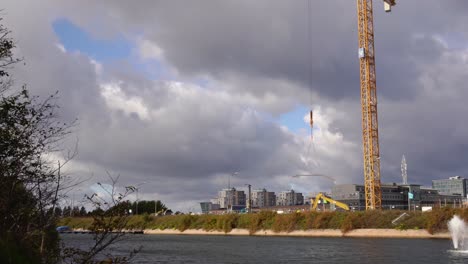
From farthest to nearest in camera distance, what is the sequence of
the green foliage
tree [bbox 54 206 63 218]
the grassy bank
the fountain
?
1. the grassy bank
2. the green foliage
3. the fountain
4. tree [bbox 54 206 63 218]

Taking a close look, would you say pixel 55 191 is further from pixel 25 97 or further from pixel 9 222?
pixel 25 97

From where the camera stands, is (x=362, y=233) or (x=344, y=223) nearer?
(x=362, y=233)

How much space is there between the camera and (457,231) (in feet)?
340

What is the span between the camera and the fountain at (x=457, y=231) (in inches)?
3444

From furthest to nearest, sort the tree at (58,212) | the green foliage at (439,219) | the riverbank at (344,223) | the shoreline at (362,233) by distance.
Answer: the shoreline at (362,233) → the riverbank at (344,223) → the green foliage at (439,219) → the tree at (58,212)

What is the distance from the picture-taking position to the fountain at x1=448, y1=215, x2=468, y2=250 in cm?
8747

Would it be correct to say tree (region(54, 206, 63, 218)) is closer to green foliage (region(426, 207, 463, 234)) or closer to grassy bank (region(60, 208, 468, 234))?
grassy bank (region(60, 208, 468, 234))

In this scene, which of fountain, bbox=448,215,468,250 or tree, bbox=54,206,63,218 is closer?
tree, bbox=54,206,63,218

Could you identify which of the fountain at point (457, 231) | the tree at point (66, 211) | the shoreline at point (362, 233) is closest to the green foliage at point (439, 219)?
the shoreline at point (362, 233)

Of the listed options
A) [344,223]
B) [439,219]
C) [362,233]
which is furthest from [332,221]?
[439,219]

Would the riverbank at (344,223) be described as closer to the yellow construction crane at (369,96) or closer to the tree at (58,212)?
the yellow construction crane at (369,96)

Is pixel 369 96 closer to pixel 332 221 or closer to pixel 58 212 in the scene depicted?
pixel 332 221

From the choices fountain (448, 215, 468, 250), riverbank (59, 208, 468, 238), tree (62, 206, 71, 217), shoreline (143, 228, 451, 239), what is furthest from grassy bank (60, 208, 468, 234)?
tree (62, 206, 71, 217)

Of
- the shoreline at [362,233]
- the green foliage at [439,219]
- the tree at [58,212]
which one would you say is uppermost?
the green foliage at [439,219]
